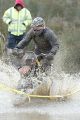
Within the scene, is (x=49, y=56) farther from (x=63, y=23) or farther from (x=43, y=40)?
(x=63, y=23)

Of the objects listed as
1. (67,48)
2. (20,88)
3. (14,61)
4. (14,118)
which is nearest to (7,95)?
(20,88)

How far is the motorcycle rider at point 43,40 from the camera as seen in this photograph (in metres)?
12.0

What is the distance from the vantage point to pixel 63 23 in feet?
67.4

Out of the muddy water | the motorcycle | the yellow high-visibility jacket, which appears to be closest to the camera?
the muddy water

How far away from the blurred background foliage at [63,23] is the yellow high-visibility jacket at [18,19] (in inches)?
47.4

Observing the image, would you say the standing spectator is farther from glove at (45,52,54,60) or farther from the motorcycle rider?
glove at (45,52,54,60)

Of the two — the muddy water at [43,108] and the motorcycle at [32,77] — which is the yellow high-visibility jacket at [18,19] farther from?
the motorcycle at [32,77]

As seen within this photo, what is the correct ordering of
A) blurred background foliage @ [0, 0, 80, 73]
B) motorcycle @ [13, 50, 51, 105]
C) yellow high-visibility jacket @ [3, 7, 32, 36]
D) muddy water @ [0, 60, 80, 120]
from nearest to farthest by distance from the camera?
1. muddy water @ [0, 60, 80, 120]
2. motorcycle @ [13, 50, 51, 105]
3. yellow high-visibility jacket @ [3, 7, 32, 36]
4. blurred background foliage @ [0, 0, 80, 73]

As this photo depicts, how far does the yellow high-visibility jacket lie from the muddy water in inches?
96.8

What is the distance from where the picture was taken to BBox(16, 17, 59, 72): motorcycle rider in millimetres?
12016

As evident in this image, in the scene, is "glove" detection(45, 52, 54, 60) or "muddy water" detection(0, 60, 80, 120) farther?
"glove" detection(45, 52, 54, 60)

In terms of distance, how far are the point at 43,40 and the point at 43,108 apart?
1.50m

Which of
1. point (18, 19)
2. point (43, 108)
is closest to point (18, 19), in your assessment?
point (18, 19)

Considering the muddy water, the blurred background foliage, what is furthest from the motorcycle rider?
the blurred background foliage
